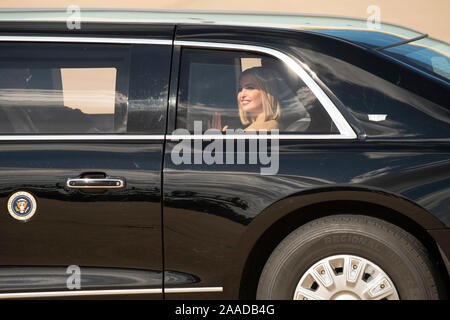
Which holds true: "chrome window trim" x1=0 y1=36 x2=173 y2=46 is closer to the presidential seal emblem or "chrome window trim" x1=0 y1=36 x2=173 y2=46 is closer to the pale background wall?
the presidential seal emblem

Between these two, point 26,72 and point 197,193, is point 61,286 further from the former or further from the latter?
point 26,72

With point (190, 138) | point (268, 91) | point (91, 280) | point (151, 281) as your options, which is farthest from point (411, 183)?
point (91, 280)

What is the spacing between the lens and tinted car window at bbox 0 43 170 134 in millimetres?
3031

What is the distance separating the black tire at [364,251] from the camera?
292cm

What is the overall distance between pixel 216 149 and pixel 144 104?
1.35 ft

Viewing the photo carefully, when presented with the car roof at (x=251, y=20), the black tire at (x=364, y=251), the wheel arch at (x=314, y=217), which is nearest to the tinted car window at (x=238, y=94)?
the car roof at (x=251, y=20)

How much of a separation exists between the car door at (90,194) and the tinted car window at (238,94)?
122 mm

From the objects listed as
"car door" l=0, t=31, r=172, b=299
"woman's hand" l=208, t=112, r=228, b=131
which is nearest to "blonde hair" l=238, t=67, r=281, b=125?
"woman's hand" l=208, t=112, r=228, b=131

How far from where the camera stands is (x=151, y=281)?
2.93 meters

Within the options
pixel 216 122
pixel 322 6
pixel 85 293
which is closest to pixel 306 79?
pixel 216 122

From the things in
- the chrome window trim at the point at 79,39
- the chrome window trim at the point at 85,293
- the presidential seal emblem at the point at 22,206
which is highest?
the chrome window trim at the point at 79,39

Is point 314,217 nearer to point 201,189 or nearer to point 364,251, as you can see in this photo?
point 364,251

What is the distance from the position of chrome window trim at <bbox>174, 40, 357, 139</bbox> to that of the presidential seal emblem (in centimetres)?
102

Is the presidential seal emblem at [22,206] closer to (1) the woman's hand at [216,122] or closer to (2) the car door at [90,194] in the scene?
(2) the car door at [90,194]
